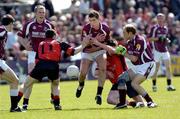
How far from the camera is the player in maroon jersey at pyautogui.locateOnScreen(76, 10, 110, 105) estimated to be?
60.7ft

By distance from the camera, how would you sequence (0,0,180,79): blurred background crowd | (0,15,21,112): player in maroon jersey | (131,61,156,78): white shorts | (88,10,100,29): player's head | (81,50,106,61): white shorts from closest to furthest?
(0,15,21,112): player in maroon jersey
(131,61,156,78): white shorts
(88,10,100,29): player's head
(81,50,106,61): white shorts
(0,0,180,79): blurred background crowd

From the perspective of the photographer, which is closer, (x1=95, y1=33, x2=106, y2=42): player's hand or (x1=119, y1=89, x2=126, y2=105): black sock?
(x1=119, y1=89, x2=126, y2=105): black sock

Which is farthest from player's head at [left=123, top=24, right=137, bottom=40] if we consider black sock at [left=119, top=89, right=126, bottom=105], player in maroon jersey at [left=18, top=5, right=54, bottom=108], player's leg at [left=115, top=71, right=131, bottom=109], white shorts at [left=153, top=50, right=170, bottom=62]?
white shorts at [left=153, top=50, right=170, bottom=62]

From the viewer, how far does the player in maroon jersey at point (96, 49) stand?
60.7ft

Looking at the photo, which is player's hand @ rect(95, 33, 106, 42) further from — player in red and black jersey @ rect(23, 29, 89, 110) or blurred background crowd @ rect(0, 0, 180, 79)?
blurred background crowd @ rect(0, 0, 180, 79)

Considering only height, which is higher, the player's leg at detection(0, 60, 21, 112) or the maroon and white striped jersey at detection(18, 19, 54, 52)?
the maroon and white striped jersey at detection(18, 19, 54, 52)

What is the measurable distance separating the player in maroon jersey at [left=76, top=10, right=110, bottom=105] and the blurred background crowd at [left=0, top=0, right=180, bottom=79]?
35.2 feet

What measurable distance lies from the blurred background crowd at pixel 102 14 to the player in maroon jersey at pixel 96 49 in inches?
423

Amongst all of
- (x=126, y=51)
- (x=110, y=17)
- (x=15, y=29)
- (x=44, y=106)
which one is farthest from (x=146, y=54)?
(x=110, y=17)

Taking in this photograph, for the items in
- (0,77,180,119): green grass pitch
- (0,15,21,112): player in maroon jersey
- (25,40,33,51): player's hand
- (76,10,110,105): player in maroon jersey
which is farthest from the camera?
(25,40,33,51): player's hand

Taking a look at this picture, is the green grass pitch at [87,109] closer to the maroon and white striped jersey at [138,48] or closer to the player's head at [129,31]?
the maroon and white striped jersey at [138,48]

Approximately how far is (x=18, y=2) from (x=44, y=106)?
16.9 m

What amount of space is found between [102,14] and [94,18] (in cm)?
1709

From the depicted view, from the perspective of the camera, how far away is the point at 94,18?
Answer: 18422mm
